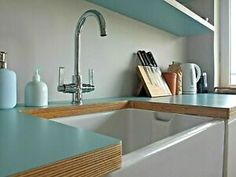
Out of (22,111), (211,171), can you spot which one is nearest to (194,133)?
(211,171)

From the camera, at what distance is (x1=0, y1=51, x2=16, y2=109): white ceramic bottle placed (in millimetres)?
731

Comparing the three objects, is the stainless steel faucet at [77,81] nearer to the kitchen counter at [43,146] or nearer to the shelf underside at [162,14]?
the shelf underside at [162,14]

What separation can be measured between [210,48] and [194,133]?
1451mm

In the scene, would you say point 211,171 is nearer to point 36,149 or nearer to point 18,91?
point 36,149

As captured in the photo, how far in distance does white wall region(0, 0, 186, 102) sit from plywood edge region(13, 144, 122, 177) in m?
0.67

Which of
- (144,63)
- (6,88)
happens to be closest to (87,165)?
(6,88)

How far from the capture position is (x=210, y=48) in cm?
186

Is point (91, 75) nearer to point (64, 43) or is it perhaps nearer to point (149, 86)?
point (64, 43)

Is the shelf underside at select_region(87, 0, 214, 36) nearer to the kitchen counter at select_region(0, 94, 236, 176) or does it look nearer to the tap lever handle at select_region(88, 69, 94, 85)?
the tap lever handle at select_region(88, 69, 94, 85)

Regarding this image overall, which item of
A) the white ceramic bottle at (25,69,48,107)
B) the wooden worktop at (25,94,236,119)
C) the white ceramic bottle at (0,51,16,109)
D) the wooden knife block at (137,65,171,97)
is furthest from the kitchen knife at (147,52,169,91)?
the white ceramic bottle at (0,51,16,109)

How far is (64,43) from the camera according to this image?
1041mm

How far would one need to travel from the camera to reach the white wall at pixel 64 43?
0.88 meters

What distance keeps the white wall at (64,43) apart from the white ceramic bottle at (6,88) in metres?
0.13

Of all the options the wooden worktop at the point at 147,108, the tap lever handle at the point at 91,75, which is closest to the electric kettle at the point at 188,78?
the wooden worktop at the point at 147,108
